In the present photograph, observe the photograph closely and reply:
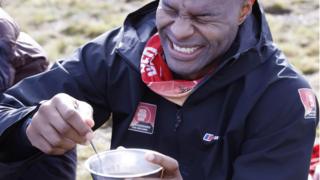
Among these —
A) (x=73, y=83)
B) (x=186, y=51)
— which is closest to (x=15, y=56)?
(x=73, y=83)

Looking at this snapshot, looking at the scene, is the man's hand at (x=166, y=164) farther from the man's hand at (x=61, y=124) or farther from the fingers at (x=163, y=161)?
the man's hand at (x=61, y=124)

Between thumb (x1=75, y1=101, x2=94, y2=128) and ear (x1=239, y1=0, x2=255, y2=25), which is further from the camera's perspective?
ear (x1=239, y1=0, x2=255, y2=25)

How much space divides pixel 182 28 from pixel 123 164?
629 mm

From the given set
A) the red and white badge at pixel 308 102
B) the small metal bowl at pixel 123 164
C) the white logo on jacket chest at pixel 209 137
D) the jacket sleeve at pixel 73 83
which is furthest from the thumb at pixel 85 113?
the red and white badge at pixel 308 102

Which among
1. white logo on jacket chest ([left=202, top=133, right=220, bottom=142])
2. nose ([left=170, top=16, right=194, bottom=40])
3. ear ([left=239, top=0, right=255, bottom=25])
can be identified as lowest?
white logo on jacket chest ([left=202, top=133, right=220, bottom=142])

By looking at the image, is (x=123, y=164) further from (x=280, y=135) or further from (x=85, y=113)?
(x=280, y=135)

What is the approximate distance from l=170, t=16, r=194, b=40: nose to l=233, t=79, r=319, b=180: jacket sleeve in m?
0.35

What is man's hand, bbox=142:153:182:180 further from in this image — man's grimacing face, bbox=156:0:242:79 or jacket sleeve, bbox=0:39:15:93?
jacket sleeve, bbox=0:39:15:93

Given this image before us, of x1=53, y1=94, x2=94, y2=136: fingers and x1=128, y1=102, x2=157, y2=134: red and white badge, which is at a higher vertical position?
x1=53, y1=94, x2=94, y2=136: fingers

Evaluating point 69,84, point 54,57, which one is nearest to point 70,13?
point 54,57

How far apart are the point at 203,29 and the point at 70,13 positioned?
478 centimetres

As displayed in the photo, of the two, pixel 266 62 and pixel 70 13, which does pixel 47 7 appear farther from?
pixel 266 62

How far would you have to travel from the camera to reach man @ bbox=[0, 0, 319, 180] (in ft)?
9.00

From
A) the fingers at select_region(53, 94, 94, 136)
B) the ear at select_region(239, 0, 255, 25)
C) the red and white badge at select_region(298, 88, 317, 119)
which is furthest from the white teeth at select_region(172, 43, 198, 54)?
the fingers at select_region(53, 94, 94, 136)
